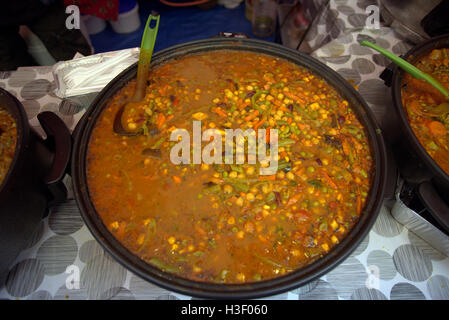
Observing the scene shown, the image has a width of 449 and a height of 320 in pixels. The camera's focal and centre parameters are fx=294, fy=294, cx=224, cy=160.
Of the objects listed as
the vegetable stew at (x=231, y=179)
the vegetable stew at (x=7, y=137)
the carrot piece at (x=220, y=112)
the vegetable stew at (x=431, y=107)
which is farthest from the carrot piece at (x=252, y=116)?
the vegetable stew at (x=7, y=137)

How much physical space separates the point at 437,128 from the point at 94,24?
4.66 m

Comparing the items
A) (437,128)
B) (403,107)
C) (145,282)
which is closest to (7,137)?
(145,282)

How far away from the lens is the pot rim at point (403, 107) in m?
1.47

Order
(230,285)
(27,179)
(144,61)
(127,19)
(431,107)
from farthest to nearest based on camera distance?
1. (127,19)
2. (431,107)
3. (144,61)
4. (27,179)
5. (230,285)

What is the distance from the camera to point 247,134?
1.85 metres

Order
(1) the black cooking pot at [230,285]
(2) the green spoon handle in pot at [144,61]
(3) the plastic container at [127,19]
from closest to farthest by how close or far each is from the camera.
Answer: (1) the black cooking pot at [230,285]
(2) the green spoon handle in pot at [144,61]
(3) the plastic container at [127,19]

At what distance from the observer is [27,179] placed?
148 centimetres

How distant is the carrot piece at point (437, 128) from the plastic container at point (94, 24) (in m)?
4.59

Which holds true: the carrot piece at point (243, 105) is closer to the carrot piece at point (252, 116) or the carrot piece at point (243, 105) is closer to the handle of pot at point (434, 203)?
the carrot piece at point (252, 116)

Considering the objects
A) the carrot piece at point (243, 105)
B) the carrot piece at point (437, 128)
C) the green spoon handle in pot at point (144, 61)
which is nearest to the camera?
the green spoon handle in pot at point (144, 61)

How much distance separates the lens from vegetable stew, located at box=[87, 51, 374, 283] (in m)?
1.54

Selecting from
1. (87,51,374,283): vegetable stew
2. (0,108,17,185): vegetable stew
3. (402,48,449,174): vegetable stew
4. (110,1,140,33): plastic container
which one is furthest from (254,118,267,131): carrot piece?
(110,1,140,33): plastic container

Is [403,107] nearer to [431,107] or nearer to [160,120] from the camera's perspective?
[431,107]
